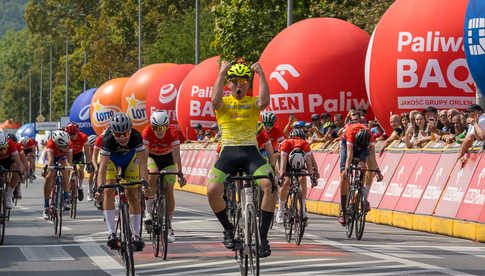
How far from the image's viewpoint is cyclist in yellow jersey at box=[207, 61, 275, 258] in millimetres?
10688

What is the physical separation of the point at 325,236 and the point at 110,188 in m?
5.08

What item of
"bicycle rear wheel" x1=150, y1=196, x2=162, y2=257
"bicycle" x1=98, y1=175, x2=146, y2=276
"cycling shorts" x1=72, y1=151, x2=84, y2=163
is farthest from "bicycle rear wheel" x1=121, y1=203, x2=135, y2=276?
"cycling shorts" x1=72, y1=151, x2=84, y2=163

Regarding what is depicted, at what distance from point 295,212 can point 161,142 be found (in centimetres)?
228

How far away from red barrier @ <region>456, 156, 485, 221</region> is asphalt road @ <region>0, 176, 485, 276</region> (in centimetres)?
44

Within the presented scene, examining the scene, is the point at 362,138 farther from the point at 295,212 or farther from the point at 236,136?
the point at 236,136

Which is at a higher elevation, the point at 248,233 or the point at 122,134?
the point at 122,134

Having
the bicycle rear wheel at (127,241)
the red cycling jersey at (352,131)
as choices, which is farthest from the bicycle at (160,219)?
the red cycling jersey at (352,131)

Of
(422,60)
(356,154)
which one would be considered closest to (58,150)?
(356,154)

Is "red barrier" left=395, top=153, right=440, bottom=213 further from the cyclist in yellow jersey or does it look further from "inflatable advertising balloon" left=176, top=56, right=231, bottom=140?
"inflatable advertising balloon" left=176, top=56, right=231, bottom=140

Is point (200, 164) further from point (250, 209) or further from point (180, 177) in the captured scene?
point (250, 209)

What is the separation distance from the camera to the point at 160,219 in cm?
1298

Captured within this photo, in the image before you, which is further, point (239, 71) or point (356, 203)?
point (356, 203)

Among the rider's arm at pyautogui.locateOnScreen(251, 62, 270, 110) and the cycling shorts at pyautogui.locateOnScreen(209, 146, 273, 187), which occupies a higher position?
the rider's arm at pyautogui.locateOnScreen(251, 62, 270, 110)

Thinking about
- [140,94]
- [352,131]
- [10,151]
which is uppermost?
[352,131]
